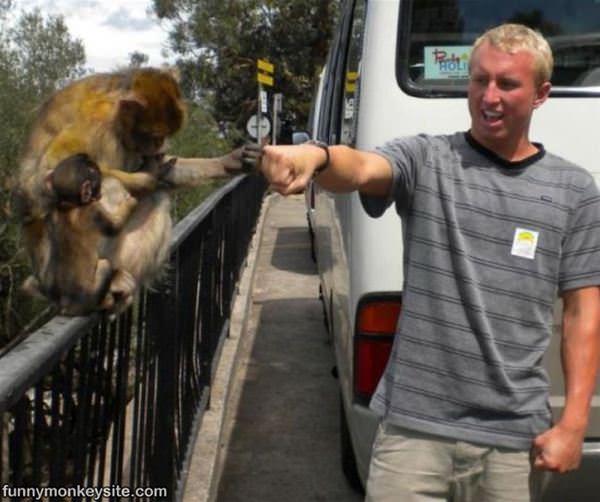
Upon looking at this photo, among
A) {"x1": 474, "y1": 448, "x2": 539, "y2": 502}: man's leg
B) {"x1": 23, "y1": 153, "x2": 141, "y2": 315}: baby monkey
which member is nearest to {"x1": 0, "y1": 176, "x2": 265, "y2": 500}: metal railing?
{"x1": 23, "y1": 153, "x2": 141, "y2": 315}: baby monkey

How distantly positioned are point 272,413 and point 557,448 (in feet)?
11.3

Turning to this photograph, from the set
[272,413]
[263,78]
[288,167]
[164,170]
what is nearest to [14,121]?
[272,413]

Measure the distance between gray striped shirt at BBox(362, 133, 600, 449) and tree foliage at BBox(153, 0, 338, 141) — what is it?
27.9m

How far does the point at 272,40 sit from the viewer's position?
3183 cm

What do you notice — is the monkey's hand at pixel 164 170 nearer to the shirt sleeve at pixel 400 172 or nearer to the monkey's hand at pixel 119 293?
the monkey's hand at pixel 119 293

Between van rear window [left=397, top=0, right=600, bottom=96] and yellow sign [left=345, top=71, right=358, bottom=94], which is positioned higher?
van rear window [left=397, top=0, right=600, bottom=96]

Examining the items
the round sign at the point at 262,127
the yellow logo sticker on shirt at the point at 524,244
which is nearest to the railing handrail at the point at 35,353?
the yellow logo sticker on shirt at the point at 524,244

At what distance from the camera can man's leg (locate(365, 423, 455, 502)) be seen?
7.97 feet

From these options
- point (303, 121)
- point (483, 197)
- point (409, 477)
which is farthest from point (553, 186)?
point (303, 121)

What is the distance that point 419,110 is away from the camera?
333cm

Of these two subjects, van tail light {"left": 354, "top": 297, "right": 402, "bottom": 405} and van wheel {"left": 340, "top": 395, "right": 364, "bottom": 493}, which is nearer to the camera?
van tail light {"left": 354, "top": 297, "right": 402, "bottom": 405}

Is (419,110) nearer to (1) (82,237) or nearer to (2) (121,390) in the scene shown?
(1) (82,237)

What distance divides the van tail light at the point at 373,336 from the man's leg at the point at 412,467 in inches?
25.7

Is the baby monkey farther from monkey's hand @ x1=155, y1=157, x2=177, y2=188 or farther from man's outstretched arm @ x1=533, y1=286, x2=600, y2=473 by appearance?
man's outstretched arm @ x1=533, y1=286, x2=600, y2=473
